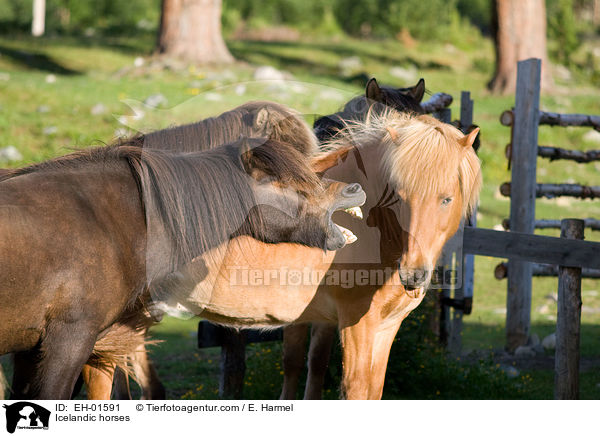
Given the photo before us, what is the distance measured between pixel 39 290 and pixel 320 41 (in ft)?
74.0

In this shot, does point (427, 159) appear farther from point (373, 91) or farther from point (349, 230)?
point (373, 91)

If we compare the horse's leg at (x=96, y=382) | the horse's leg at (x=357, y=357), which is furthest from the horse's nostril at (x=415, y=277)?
the horse's leg at (x=96, y=382)

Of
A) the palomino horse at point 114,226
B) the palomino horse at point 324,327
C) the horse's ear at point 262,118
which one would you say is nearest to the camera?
the palomino horse at point 114,226

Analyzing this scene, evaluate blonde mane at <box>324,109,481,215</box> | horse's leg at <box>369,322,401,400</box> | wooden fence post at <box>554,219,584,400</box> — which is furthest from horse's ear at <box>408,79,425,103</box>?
horse's leg at <box>369,322,401,400</box>

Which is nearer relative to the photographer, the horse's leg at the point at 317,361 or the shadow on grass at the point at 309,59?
the horse's leg at the point at 317,361

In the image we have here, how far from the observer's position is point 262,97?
149 inches

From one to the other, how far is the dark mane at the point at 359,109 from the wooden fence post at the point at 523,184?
2.48 meters

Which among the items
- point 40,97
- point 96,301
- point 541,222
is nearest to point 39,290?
point 96,301

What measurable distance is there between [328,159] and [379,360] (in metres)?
1.15

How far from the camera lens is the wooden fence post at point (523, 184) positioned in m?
6.40

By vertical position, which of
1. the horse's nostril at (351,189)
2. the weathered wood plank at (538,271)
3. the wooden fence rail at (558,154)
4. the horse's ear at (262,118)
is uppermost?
the wooden fence rail at (558,154)
